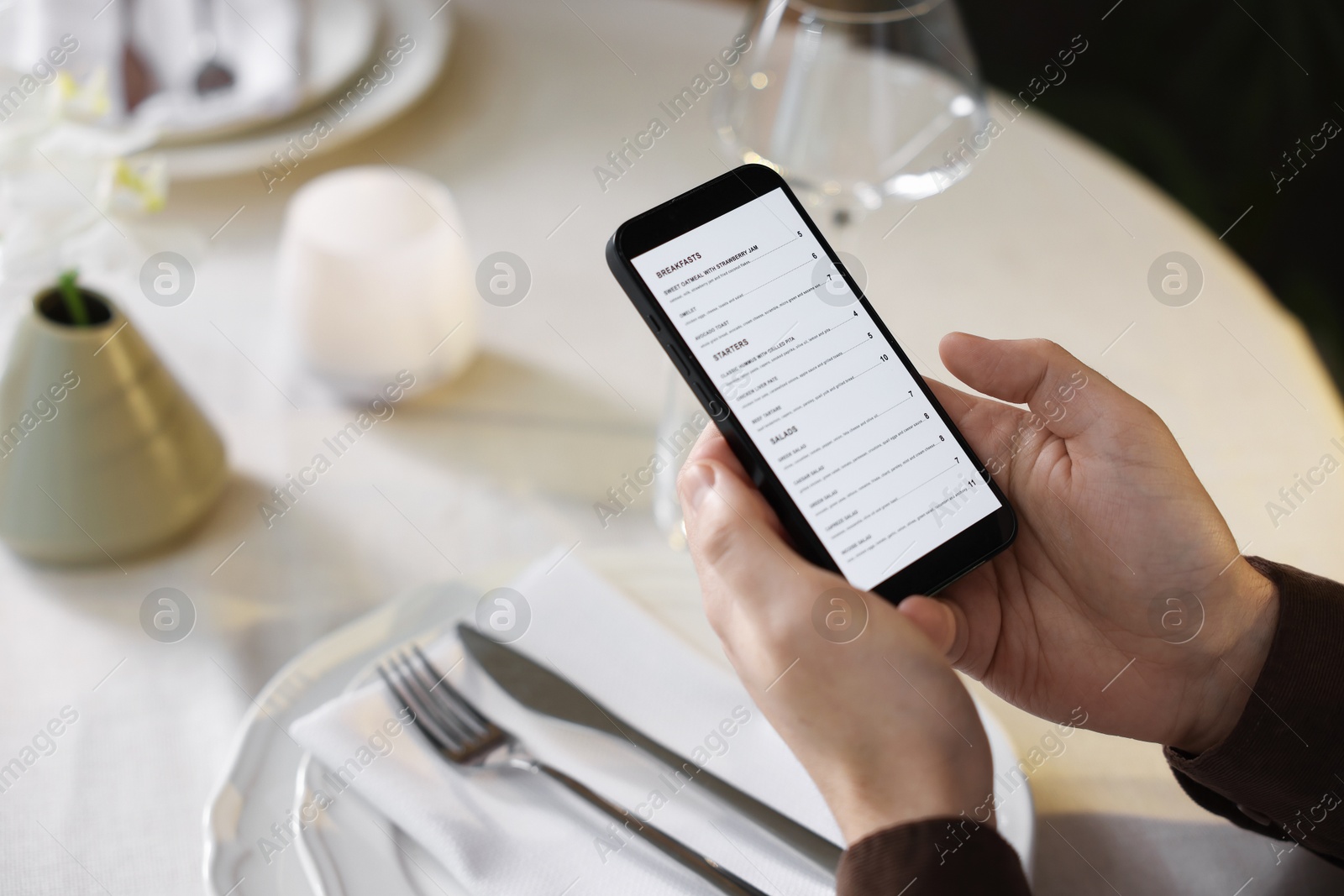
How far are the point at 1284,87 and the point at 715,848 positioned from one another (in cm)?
137

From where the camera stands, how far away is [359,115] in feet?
2.77

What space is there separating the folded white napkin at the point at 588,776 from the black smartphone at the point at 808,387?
108 mm

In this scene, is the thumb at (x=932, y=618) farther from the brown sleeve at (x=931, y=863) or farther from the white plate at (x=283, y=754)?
the white plate at (x=283, y=754)

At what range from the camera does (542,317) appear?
76 cm

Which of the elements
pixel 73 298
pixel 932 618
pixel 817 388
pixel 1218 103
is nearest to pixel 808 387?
pixel 817 388

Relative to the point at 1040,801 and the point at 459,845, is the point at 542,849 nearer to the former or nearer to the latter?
the point at 459,845

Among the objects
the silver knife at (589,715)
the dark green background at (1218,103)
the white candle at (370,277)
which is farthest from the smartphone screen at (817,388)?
the dark green background at (1218,103)

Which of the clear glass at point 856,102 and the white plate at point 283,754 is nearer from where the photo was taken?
the white plate at point 283,754

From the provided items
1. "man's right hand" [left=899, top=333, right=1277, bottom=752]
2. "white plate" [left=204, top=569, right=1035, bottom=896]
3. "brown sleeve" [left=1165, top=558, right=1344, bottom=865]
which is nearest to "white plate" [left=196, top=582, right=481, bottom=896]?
"white plate" [left=204, top=569, right=1035, bottom=896]

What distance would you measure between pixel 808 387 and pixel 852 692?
14 centimetres

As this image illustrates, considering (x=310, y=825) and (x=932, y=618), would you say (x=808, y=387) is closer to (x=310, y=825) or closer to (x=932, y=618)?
(x=932, y=618)

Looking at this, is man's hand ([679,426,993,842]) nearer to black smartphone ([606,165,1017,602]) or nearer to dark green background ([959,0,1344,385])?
black smartphone ([606,165,1017,602])

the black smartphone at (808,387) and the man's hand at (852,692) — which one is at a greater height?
the black smartphone at (808,387)

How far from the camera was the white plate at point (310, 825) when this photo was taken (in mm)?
432
